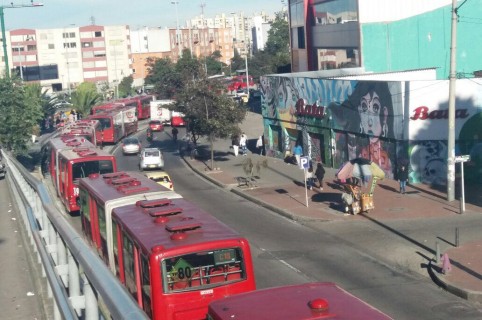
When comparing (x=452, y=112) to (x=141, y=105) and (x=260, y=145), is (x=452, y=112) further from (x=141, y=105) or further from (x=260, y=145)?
(x=141, y=105)

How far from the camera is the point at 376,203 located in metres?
30.9

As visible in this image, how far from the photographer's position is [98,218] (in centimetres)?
1733

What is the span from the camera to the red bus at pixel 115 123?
61.2 metres

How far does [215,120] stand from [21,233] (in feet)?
96.3

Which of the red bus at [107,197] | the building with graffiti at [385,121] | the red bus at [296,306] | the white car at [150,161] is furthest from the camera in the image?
the white car at [150,161]

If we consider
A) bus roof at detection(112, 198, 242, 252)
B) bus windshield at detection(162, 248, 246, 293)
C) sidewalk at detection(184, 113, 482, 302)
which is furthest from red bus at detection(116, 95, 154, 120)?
bus windshield at detection(162, 248, 246, 293)

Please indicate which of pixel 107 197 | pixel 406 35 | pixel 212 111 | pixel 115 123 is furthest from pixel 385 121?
pixel 115 123

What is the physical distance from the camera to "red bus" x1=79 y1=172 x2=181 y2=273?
15.5 meters

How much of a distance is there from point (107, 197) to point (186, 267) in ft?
17.0

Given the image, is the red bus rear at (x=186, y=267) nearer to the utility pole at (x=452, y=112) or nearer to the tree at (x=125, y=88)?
the utility pole at (x=452, y=112)

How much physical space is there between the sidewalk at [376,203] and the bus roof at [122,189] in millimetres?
7535

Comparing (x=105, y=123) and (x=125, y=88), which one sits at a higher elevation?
(x=105, y=123)

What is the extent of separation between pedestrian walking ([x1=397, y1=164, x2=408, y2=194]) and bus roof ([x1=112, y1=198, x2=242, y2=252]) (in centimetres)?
1908

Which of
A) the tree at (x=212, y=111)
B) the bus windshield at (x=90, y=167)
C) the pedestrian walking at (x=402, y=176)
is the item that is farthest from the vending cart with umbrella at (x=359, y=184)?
the tree at (x=212, y=111)
